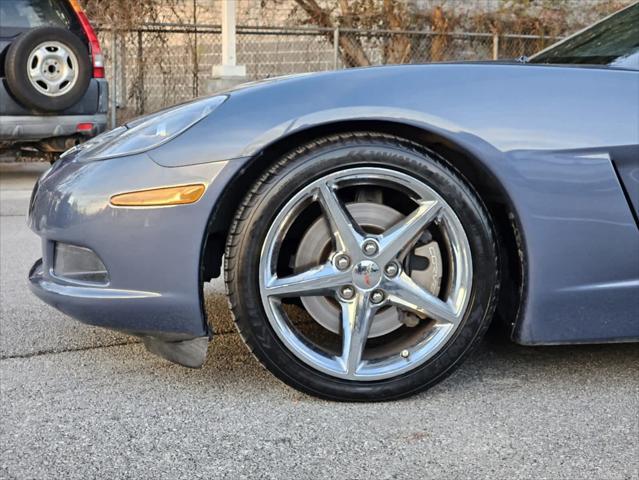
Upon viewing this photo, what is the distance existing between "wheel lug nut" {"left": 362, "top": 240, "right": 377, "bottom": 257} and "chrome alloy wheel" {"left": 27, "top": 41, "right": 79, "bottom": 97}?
5219 mm

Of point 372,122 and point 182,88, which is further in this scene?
point 182,88

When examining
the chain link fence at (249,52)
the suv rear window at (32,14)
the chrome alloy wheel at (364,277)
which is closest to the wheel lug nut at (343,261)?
the chrome alloy wheel at (364,277)

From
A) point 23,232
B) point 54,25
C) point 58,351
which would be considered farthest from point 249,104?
point 54,25

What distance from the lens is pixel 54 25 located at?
7.15 meters

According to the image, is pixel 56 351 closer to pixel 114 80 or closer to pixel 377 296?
pixel 377 296

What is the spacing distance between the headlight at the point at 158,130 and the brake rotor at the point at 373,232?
48cm

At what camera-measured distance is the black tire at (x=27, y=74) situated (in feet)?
21.8

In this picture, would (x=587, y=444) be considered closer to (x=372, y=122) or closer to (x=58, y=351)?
(x=372, y=122)

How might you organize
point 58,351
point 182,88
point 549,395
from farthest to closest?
1. point 182,88
2. point 58,351
3. point 549,395

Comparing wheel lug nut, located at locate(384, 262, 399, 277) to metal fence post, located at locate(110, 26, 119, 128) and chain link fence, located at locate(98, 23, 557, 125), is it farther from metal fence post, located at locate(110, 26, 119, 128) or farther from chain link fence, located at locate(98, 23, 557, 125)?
metal fence post, located at locate(110, 26, 119, 128)

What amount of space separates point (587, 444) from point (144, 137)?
154 centimetres

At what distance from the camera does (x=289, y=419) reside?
2.32 meters

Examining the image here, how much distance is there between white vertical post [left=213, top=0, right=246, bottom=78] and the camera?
1080 cm

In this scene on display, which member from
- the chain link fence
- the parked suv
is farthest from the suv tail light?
the chain link fence
